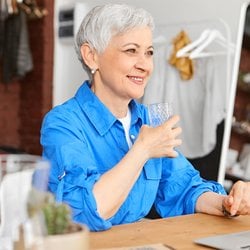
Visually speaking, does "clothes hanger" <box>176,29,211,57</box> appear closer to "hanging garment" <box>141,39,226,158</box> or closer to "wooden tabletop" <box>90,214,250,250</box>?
"hanging garment" <box>141,39,226,158</box>

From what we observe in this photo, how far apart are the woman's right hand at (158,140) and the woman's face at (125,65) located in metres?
0.25

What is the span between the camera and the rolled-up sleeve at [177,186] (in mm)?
1619

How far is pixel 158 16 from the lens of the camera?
3439 millimetres

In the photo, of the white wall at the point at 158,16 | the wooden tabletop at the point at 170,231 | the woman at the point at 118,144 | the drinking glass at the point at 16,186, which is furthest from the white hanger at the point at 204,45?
the drinking glass at the point at 16,186

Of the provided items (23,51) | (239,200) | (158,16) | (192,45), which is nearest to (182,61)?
(192,45)

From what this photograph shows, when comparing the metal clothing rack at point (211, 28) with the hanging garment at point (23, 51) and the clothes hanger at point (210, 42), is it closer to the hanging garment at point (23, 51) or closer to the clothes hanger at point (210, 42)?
the clothes hanger at point (210, 42)

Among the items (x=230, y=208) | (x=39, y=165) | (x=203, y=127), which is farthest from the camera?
(x=203, y=127)

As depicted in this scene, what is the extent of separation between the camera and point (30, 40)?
421cm

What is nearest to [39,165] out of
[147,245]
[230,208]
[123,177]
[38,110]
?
[147,245]

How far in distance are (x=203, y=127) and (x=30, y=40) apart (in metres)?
1.99

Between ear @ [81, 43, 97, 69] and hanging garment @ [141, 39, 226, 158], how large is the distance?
1343 millimetres

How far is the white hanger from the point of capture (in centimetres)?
285

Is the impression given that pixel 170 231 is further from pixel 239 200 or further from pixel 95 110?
pixel 95 110

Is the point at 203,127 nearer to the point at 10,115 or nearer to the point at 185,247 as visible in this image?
the point at 185,247
